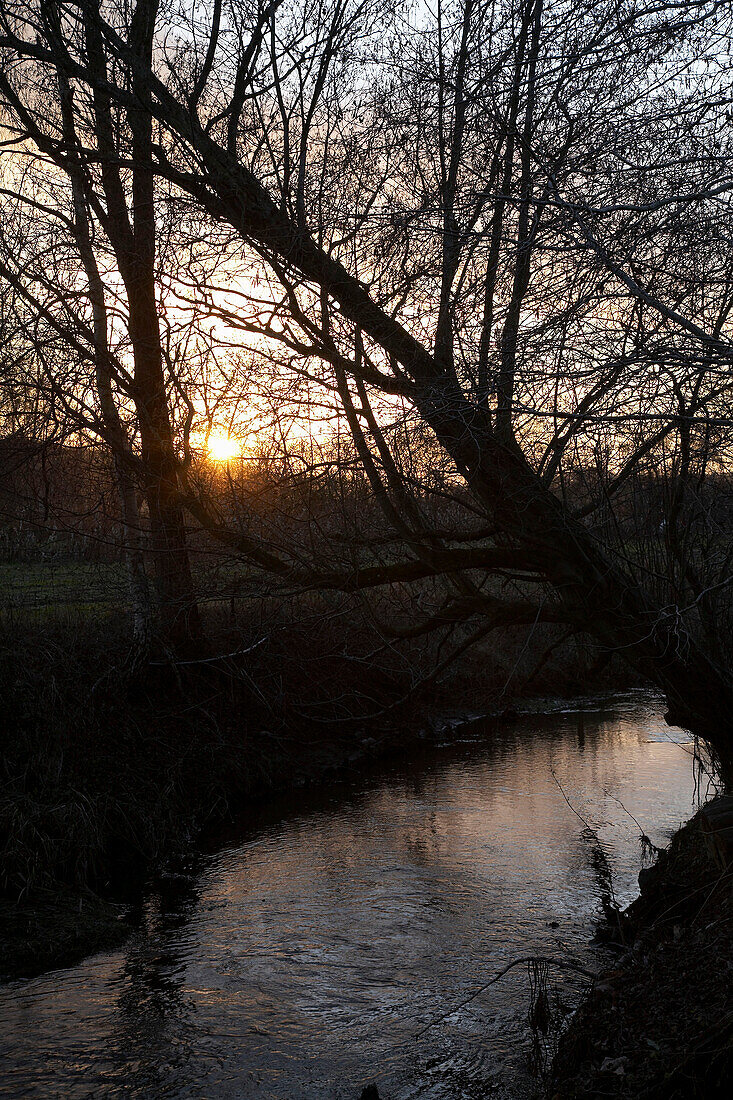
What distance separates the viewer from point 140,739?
12.4 m

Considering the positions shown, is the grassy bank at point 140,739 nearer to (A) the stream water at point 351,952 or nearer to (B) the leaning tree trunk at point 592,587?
(A) the stream water at point 351,952

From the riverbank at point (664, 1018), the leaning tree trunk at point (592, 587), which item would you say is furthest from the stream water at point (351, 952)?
the leaning tree trunk at point (592, 587)

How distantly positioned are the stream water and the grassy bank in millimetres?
688

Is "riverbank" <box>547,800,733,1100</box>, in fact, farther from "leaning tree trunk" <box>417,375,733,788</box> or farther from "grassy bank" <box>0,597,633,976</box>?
"grassy bank" <box>0,597,633,976</box>

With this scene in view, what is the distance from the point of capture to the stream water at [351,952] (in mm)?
5793

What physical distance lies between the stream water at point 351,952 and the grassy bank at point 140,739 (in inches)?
27.1

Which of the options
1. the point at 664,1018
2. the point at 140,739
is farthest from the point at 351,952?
the point at 140,739

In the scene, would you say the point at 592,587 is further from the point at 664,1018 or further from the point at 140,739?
the point at 140,739

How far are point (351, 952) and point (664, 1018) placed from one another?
134 inches

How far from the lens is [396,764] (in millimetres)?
14680

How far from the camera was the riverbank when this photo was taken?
4.05 m

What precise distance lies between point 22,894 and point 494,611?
497 cm

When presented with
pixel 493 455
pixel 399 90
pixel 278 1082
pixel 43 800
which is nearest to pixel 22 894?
pixel 43 800

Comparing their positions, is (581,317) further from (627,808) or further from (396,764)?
(396,764)
